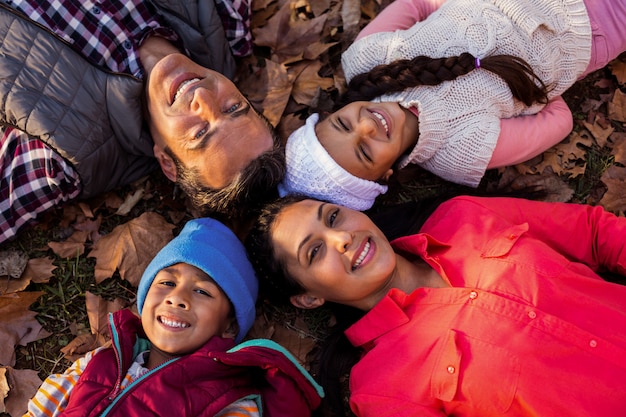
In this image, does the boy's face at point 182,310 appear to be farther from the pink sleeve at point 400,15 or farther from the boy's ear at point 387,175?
the pink sleeve at point 400,15

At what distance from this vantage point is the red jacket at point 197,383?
3.16 meters

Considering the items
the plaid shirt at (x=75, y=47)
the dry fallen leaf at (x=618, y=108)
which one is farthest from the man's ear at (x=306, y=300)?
the dry fallen leaf at (x=618, y=108)

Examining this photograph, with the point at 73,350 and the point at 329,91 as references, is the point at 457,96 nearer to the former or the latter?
the point at 329,91

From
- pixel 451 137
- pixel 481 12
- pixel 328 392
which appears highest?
pixel 481 12

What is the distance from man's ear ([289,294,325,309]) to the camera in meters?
3.69

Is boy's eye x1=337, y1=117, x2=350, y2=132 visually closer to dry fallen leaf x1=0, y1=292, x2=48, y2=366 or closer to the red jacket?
the red jacket

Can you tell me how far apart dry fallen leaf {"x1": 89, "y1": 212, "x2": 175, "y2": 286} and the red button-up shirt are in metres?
1.70

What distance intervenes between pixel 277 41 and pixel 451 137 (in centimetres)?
176

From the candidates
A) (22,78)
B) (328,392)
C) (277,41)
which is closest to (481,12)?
(277,41)

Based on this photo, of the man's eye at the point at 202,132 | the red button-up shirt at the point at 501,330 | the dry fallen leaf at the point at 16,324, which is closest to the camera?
the red button-up shirt at the point at 501,330

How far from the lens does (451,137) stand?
13.1 feet

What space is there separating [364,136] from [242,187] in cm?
89

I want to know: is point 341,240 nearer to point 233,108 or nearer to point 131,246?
point 233,108

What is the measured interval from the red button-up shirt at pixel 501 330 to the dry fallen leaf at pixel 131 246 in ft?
5.59
